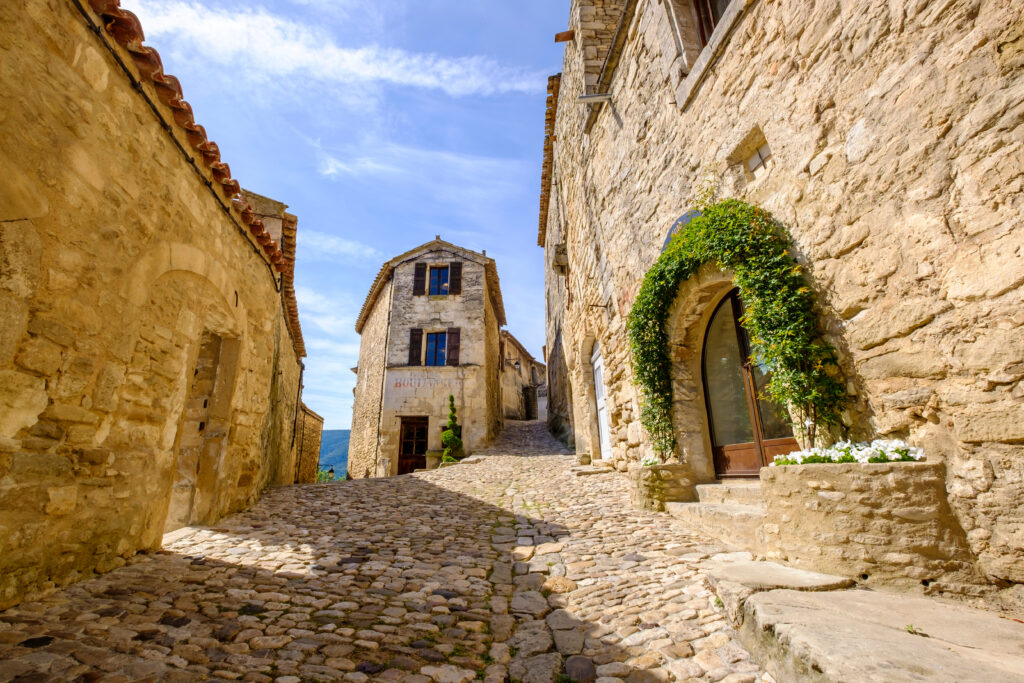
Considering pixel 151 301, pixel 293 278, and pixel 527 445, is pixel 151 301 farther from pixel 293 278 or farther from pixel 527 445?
pixel 527 445

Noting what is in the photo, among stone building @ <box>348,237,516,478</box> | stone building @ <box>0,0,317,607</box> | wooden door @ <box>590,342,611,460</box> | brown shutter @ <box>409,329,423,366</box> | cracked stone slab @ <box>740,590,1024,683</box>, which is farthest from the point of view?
brown shutter @ <box>409,329,423,366</box>

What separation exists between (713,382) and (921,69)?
11.5ft

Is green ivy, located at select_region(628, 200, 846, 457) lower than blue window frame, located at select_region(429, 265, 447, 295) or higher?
lower

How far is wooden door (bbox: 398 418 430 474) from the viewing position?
50.4 ft

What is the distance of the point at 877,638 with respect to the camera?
189 cm

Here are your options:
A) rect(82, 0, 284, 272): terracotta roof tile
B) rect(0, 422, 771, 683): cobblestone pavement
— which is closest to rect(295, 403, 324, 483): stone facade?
rect(0, 422, 771, 683): cobblestone pavement

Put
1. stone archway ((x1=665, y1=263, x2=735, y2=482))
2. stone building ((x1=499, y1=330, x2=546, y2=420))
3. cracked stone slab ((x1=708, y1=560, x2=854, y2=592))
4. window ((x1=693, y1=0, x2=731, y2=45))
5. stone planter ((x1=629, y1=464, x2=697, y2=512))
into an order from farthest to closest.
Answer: stone building ((x1=499, y1=330, x2=546, y2=420))
window ((x1=693, y1=0, x2=731, y2=45))
stone archway ((x1=665, y1=263, x2=735, y2=482))
stone planter ((x1=629, y1=464, x2=697, y2=512))
cracked stone slab ((x1=708, y1=560, x2=854, y2=592))

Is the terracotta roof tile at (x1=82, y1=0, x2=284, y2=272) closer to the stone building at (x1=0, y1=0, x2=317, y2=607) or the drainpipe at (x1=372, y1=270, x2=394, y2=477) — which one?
the stone building at (x1=0, y1=0, x2=317, y2=607)

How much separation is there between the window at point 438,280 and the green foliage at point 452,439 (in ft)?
14.4

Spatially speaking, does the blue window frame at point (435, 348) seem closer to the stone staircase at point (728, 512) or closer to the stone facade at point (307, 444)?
the stone facade at point (307, 444)

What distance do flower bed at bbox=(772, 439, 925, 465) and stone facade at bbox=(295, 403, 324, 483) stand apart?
11.1 m

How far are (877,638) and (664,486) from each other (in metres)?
3.27

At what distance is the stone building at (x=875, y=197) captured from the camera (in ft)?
8.49

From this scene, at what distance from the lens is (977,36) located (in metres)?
2.73
